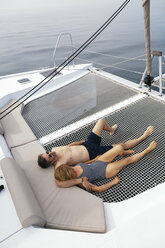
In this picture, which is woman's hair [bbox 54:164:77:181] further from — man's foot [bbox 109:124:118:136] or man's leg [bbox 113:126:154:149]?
man's foot [bbox 109:124:118:136]

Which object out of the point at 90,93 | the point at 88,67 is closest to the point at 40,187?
the point at 90,93

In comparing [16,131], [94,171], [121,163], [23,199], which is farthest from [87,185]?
[16,131]

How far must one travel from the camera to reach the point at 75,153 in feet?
10.9

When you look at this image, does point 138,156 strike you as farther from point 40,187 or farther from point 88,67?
point 88,67

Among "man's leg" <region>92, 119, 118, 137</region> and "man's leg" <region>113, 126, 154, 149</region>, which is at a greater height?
"man's leg" <region>92, 119, 118, 137</region>

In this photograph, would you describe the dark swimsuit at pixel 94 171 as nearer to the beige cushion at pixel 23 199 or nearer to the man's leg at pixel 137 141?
the man's leg at pixel 137 141

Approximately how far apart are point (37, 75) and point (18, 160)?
346cm

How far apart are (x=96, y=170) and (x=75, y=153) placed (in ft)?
1.39

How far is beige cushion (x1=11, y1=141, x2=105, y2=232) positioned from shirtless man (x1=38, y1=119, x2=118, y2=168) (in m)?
0.13

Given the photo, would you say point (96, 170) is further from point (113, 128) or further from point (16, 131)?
point (16, 131)

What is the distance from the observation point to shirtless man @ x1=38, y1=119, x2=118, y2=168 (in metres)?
3.10

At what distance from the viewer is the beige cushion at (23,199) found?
217 centimetres

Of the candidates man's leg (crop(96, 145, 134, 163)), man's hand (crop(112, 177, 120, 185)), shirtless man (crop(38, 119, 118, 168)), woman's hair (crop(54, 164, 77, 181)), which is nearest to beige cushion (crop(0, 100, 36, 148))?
shirtless man (crop(38, 119, 118, 168))

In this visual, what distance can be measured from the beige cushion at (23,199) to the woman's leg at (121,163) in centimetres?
107
